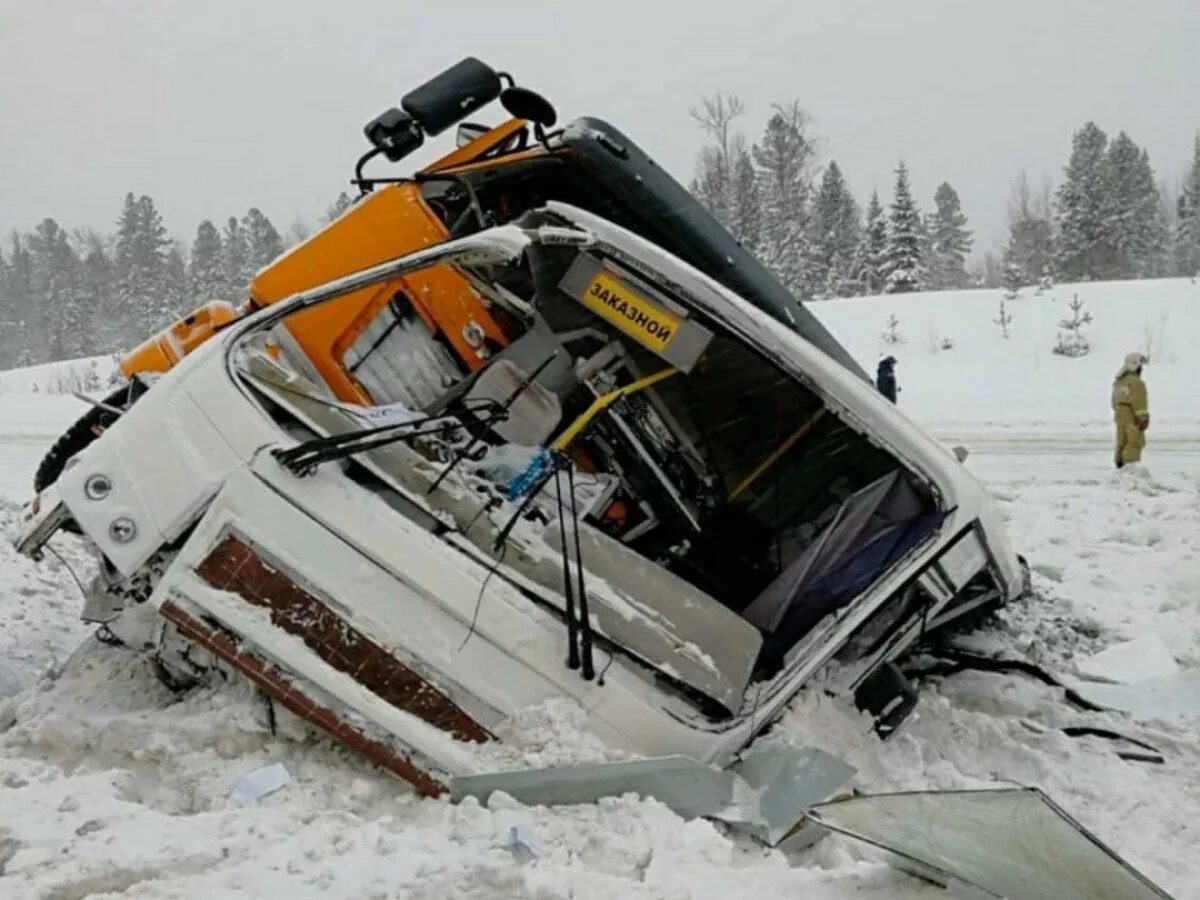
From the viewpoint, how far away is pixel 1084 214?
142ft

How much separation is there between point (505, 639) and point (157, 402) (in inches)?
50.6

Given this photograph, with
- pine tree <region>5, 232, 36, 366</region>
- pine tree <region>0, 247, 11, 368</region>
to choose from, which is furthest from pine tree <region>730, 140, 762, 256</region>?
pine tree <region>0, 247, 11, 368</region>

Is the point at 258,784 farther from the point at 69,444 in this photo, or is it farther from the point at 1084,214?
the point at 1084,214

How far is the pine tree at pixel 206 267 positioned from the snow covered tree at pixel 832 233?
88.4ft

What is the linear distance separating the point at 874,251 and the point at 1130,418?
29728 millimetres

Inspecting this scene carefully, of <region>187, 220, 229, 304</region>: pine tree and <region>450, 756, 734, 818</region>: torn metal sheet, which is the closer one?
<region>450, 756, 734, 818</region>: torn metal sheet

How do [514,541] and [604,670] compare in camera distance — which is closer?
[604,670]

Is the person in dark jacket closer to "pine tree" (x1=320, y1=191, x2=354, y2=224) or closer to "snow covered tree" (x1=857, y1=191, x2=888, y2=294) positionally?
"pine tree" (x1=320, y1=191, x2=354, y2=224)

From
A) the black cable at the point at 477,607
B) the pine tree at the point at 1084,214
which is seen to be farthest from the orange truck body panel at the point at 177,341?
the pine tree at the point at 1084,214

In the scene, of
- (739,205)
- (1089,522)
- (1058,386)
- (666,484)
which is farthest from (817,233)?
(666,484)

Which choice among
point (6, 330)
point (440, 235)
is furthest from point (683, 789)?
point (6, 330)

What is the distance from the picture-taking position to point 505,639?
9.61 ft

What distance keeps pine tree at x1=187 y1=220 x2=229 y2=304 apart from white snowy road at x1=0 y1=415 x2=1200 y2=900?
49.6m

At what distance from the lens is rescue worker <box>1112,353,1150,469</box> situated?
9945 mm
